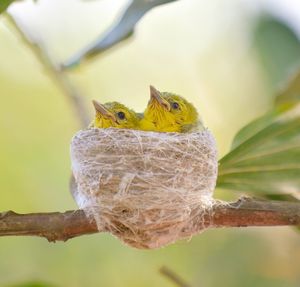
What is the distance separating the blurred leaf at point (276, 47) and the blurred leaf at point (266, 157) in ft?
3.80

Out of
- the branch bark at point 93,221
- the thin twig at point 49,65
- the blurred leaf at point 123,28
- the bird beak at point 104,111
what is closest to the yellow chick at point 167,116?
the bird beak at point 104,111

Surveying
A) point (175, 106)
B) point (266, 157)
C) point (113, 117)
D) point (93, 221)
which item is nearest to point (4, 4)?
point (93, 221)

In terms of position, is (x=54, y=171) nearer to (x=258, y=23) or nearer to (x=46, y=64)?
(x=258, y=23)

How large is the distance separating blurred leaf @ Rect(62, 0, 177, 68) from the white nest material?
0.85 feet

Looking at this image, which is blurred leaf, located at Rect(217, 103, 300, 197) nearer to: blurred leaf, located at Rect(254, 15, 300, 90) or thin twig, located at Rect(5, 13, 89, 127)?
thin twig, located at Rect(5, 13, 89, 127)

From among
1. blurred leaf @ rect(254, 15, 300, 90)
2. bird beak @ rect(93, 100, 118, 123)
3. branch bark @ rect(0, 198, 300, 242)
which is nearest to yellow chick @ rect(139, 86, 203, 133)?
bird beak @ rect(93, 100, 118, 123)

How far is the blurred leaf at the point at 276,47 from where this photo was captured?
137 inches

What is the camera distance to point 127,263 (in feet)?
15.9

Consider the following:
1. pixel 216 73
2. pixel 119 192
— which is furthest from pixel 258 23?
pixel 119 192

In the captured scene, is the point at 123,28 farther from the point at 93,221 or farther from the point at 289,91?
the point at 289,91

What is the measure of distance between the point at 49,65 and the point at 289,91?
2.54ft

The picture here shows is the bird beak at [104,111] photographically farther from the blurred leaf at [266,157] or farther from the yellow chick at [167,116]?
the blurred leaf at [266,157]

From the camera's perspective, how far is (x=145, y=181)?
206 cm

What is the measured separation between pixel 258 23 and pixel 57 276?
1.79 meters
